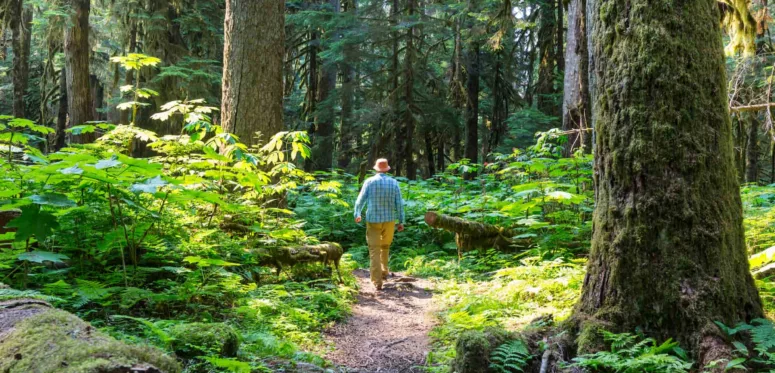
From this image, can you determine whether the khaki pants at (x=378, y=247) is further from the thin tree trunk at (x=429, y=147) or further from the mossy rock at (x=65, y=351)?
the thin tree trunk at (x=429, y=147)

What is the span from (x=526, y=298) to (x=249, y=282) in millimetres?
3270

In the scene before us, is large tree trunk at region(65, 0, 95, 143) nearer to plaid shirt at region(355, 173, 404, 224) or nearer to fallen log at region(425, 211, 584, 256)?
plaid shirt at region(355, 173, 404, 224)

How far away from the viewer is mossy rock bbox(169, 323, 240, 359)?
3145mm

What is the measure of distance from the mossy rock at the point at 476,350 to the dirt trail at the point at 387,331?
789mm

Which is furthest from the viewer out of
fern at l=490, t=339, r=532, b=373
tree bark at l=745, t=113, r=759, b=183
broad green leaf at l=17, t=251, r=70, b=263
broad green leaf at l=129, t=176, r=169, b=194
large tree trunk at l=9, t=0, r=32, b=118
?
tree bark at l=745, t=113, r=759, b=183

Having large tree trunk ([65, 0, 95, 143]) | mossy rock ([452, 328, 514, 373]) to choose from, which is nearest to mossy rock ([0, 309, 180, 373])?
mossy rock ([452, 328, 514, 373])

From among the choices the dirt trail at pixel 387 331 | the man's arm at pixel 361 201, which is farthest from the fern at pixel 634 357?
the man's arm at pixel 361 201

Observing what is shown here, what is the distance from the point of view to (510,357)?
10.7 ft

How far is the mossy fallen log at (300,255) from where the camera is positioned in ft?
21.7

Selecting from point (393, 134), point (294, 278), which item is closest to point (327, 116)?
point (393, 134)

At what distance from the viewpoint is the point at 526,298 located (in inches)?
224

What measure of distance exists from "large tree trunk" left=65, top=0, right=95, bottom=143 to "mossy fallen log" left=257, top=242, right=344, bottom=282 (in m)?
11.3

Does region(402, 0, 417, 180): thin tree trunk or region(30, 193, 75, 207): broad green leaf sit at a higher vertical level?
region(402, 0, 417, 180): thin tree trunk

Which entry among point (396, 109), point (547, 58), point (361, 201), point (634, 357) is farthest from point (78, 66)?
point (634, 357)
